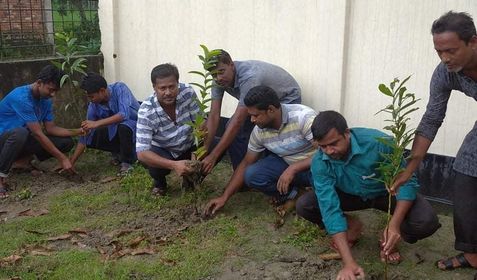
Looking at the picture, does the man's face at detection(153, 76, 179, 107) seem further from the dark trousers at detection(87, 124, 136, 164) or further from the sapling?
the dark trousers at detection(87, 124, 136, 164)

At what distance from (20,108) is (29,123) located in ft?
0.58

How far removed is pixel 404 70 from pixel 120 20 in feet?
12.3

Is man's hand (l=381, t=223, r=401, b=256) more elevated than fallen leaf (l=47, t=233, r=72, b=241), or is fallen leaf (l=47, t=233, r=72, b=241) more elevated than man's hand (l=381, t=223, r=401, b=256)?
man's hand (l=381, t=223, r=401, b=256)

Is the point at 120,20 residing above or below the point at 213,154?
above

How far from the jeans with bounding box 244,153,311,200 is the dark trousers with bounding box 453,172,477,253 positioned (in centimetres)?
124

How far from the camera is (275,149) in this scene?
4316mm

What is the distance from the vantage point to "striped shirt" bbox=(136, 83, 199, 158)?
183 inches

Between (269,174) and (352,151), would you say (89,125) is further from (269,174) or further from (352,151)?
(352,151)

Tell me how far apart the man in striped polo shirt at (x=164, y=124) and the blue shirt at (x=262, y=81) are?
32 cm

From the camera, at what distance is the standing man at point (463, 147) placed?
9.65 feet

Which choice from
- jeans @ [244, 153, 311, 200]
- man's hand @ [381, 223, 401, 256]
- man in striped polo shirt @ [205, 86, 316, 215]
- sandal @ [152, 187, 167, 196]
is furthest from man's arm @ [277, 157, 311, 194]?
sandal @ [152, 187, 167, 196]

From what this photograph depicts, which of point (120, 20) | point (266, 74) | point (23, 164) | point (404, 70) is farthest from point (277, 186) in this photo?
point (120, 20)

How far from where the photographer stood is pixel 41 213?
15.4 ft

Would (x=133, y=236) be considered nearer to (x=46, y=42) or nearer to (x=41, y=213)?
(x=41, y=213)
